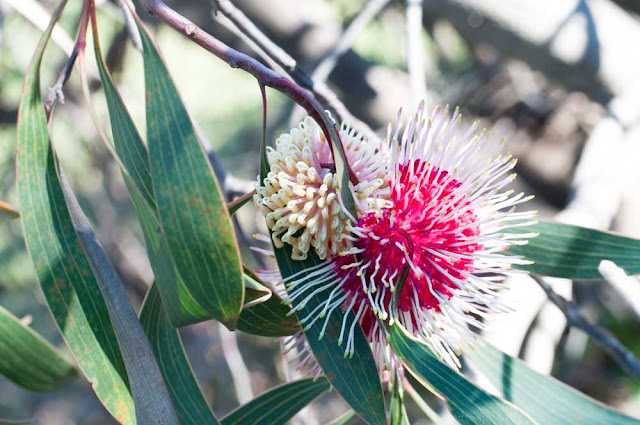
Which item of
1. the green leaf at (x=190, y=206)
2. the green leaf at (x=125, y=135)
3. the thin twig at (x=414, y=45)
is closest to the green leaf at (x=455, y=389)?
the green leaf at (x=190, y=206)

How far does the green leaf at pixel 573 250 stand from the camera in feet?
2.13

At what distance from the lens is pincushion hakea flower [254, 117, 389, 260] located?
517 millimetres

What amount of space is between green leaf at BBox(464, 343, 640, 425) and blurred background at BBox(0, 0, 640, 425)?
0.09 m

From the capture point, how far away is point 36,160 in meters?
0.52

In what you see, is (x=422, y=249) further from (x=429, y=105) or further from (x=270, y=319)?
(x=429, y=105)

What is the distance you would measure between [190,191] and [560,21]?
1.12m

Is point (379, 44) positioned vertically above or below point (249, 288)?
above

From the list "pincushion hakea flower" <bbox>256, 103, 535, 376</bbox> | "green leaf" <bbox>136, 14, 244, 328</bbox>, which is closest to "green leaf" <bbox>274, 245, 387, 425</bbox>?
"pincushion hakea flower" <bbox>256, 103, 535, 376</bbox>

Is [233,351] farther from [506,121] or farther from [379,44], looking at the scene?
[379,44]

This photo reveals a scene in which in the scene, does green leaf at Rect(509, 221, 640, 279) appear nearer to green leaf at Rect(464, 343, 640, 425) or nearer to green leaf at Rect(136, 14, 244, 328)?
green leaf at Rect(464, 343, 640, 425)

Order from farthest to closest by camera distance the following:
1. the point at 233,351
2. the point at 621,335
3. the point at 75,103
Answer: the point at 621,335
the point at 75,103
the point at 233,351

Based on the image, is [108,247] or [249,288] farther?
[108,247]

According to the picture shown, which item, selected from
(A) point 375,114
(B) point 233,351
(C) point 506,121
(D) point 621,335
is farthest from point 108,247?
(D) point 621,335

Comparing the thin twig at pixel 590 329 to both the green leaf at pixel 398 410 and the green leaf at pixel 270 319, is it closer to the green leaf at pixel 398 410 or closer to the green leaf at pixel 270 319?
the green leaf at pixel 398 410
